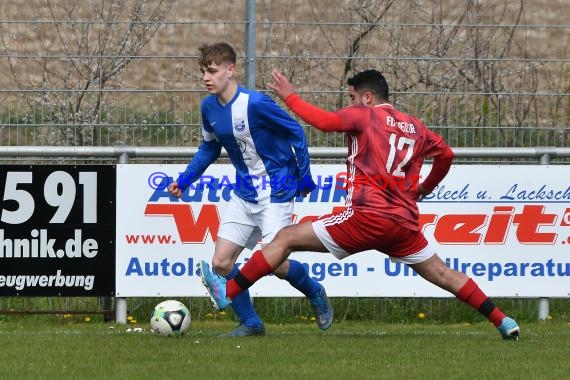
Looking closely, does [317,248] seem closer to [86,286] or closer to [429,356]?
[429,356]

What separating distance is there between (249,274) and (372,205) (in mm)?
933

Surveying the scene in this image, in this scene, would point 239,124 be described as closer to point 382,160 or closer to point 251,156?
point 251,156

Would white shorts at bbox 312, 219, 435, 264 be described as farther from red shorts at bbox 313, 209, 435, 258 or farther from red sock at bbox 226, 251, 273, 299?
red sock at bbox 226, 251, 273, 299

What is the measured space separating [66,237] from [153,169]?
917mm

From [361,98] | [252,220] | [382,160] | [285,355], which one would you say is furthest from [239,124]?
[285,355]

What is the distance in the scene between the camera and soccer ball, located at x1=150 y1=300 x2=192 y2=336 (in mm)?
8898

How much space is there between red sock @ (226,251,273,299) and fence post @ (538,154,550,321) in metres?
3.67

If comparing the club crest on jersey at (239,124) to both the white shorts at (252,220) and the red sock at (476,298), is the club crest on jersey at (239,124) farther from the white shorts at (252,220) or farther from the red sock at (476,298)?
the red sock at (476,298)

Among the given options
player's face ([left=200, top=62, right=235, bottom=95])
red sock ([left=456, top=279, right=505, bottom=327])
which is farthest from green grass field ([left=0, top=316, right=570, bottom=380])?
player's face ([left=200, top=62, right=235, bottom=95])

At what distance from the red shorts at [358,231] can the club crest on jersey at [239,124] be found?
921mm

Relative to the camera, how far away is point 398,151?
8352 mm

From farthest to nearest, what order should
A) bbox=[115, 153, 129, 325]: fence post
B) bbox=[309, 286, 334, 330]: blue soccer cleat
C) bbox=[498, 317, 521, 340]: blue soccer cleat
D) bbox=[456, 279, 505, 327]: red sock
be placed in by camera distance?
bbox=[115, 153, 129, 325]: fence post
bbox=[309, 286, 334, 330]: blue soccer cleat
bbox=[498, 317, 521, 340]: blue soccer cleat
bbox=[456, 279, 505, 327]: red sock

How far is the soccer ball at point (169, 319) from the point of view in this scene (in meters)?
8.90

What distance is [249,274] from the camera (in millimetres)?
8516
